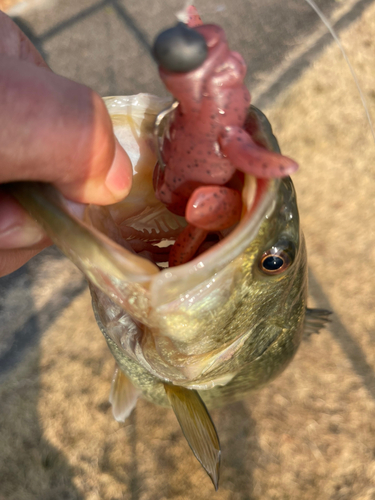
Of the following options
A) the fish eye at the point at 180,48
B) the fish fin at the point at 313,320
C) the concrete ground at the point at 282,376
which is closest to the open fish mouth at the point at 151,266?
the fish eye at the point at 180,48

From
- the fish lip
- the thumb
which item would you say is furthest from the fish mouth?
the thumb

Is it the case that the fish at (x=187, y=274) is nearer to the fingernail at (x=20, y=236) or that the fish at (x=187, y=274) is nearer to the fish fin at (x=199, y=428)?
the fish fin at (x=199, y=428)

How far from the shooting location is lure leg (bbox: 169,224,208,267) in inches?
30.2

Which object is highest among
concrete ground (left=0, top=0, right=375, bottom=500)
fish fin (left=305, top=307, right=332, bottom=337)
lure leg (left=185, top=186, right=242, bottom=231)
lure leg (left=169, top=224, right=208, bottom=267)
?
lure leg (left=185, top=186, right=242, bottom=231)

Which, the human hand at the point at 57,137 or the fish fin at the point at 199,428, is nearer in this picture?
the human hand at the point at 57,137

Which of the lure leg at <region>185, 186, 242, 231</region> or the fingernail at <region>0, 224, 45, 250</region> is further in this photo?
the fingernail at <region>0, 224, 45, 250</region>

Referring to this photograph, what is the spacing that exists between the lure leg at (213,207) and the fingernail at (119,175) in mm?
165

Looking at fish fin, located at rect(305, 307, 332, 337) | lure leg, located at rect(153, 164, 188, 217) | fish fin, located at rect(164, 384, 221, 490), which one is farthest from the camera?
fish fin, located at rect(305, 307, 332, 337)

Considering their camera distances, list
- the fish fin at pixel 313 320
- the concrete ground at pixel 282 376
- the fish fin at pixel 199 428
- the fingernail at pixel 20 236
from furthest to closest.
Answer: the concrete ground at pixel 282 376, the fish fin at pixel 313 320, the fish fin at pixel 199 428, the fingernail at pixel 20 236

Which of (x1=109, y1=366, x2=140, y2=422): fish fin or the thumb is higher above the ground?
the thumb

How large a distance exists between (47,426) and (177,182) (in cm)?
154

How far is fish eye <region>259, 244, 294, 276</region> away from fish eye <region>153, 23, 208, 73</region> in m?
0.36

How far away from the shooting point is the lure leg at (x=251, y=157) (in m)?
0.59

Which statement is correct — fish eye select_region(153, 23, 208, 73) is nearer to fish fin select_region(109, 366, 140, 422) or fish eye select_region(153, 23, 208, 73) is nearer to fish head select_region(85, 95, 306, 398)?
fish head select_region(85, 95, 306, 398)
